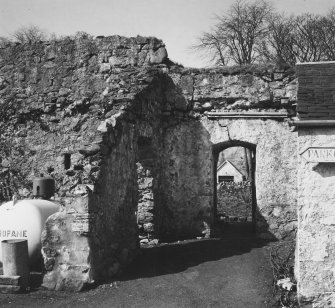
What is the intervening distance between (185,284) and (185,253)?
1720 mm

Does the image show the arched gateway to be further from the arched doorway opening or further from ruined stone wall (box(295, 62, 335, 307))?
ruined stone wall (box(295, 62, 335, 307))

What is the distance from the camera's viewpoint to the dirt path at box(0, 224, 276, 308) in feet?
20.8

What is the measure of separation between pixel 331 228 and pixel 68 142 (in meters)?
7.29

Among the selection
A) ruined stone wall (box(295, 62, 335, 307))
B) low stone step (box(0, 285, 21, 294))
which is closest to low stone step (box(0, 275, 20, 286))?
low stone step (box(0, 285, 21, 294))

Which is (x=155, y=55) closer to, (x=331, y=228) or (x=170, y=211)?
(x=170, y=211)

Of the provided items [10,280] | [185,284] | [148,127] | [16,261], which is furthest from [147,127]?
[10,280]

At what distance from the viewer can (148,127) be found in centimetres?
964

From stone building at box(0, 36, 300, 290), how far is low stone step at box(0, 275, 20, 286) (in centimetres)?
165

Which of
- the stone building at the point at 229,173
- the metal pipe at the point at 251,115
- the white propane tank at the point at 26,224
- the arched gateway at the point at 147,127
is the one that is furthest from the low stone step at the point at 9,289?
the stone building at the point at 229,173

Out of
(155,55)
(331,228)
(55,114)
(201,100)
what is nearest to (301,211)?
(331,228)

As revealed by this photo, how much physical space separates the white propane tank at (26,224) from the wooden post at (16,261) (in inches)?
20.1

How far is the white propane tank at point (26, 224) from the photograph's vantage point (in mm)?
Result: 7488

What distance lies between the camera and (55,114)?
11.4 m

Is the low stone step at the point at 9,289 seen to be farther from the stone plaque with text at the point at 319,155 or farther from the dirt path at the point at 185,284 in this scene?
the stone plaque with text at the point at 319,155
